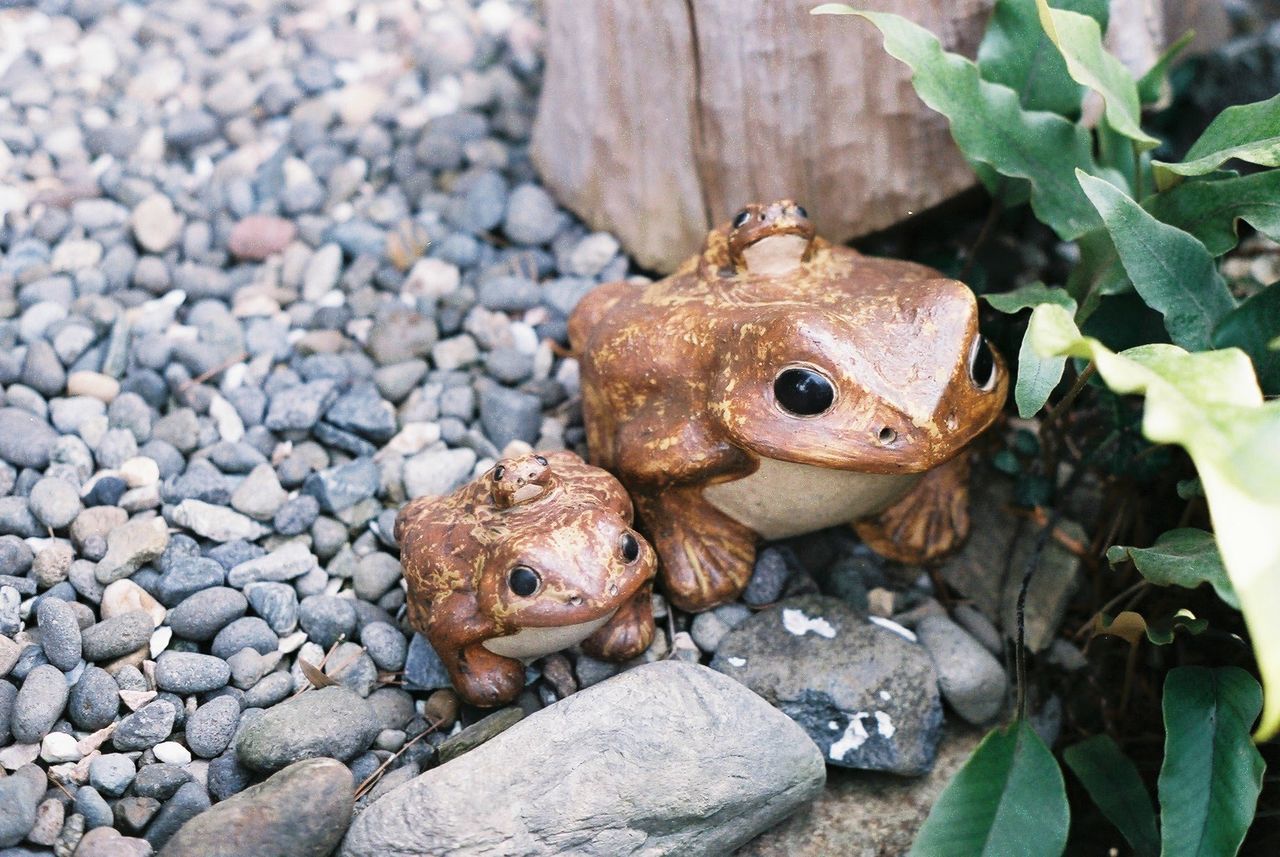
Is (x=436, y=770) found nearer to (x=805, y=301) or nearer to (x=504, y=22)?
(x=805, y=301)

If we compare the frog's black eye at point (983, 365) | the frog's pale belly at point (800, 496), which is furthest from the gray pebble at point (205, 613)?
the frog's black eye at point (983, 365)

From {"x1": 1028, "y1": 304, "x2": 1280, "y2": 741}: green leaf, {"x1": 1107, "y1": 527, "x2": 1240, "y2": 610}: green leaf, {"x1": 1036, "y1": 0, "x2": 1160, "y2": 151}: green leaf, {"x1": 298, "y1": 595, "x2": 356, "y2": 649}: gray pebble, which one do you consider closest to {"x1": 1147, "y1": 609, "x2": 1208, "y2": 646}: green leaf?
{"x1": 1107, "y1": 527, "x2": 1240, "y2": 610}: green leaf

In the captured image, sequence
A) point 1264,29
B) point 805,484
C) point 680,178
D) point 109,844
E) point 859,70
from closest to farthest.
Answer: point 109,844 < point 805,484 < point 859,70 < point 680,178 < point 1264,29

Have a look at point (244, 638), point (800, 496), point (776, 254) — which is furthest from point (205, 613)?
point (776, 254)

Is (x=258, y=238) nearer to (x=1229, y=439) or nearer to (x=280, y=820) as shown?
(x=280, y=820)

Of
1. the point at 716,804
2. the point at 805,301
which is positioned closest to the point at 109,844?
the point at 716,804

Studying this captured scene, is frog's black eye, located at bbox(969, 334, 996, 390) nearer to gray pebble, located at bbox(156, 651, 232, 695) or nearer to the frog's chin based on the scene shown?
the frog's chin
